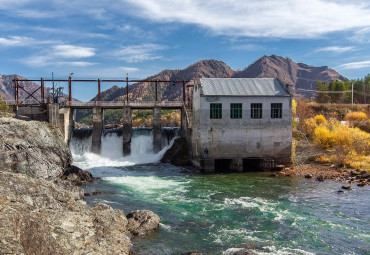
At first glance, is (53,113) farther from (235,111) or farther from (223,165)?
(235,111)

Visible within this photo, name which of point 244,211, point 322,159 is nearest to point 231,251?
point 244,211

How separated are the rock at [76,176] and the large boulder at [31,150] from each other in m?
0.88

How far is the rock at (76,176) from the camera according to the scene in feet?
101

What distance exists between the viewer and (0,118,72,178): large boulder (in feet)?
83.5

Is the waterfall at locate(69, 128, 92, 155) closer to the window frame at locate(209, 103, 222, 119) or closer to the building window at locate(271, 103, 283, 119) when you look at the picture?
the window frame at locate(209, 103, 222, 119)

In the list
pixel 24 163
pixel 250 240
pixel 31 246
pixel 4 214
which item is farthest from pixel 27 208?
pixel 24 163

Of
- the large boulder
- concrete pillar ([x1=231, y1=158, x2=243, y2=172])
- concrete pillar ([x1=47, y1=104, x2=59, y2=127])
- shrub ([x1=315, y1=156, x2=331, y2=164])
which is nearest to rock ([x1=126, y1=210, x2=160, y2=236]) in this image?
the large boulder

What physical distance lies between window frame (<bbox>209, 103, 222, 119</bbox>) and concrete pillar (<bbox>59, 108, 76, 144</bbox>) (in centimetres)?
2342

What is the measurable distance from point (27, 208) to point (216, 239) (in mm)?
9212

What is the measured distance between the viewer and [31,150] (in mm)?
27125

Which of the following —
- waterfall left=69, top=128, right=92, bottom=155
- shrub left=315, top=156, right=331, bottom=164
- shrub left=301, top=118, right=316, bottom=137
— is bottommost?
shrub left=315, top=156, right=331, bottom=164

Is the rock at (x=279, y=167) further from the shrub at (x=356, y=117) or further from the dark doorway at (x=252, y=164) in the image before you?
the shrub at (x=356, y=117)

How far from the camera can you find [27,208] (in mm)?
12875

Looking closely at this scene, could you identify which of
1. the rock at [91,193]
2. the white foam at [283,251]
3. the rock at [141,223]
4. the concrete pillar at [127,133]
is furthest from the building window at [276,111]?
the white foam at [283,251]
